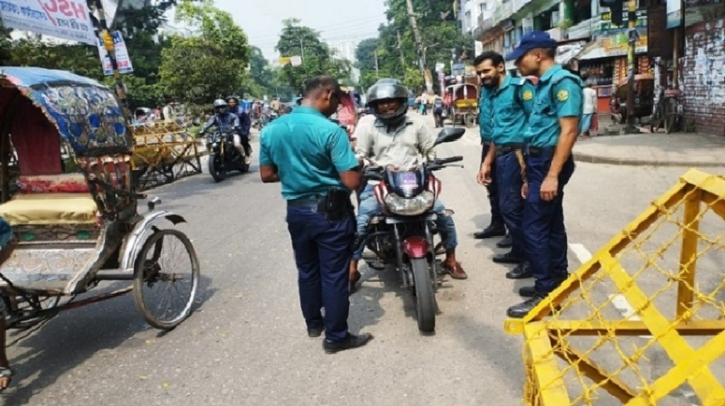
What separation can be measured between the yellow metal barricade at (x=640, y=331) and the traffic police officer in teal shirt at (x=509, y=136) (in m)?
1.39

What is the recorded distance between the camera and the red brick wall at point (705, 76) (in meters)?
10.6

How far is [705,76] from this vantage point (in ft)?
36.6

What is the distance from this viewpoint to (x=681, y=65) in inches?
483

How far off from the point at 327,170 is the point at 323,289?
2.37 feet

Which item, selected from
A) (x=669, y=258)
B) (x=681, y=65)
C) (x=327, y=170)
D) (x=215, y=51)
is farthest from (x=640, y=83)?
(x=215, y=51)

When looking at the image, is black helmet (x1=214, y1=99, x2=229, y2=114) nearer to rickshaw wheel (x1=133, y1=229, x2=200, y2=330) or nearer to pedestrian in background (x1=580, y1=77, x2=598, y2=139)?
rickshaw wheel (x1=133, y1=229, x2=200, y2=330)

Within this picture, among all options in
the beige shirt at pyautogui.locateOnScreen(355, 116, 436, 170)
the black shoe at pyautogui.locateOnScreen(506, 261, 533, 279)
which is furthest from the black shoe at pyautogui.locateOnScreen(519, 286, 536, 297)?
the beige shirt at pyautogui.locateOnScreen(355, 116, 436, 170)

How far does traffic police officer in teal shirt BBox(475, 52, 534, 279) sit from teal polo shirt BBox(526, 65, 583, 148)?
0.47 meters

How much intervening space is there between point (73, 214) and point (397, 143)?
2.39 m

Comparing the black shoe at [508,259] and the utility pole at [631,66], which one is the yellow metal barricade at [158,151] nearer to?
the black shoe at [508,259]

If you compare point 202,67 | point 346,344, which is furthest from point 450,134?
point 202,67

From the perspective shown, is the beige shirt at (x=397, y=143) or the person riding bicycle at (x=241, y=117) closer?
the beige shirt at (x=397, y=143)

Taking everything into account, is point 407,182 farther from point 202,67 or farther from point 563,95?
point 202,67

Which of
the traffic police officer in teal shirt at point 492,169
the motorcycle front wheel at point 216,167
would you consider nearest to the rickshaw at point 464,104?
the motorcycle front wheel at point 216,167
